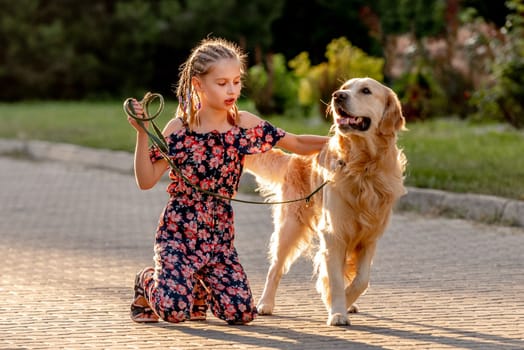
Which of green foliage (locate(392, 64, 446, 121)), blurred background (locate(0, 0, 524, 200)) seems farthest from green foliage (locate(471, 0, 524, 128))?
green foliage (locate(392, 64, 446, 121))

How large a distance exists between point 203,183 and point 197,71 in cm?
57

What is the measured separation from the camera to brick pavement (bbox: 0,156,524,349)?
503 centimetres

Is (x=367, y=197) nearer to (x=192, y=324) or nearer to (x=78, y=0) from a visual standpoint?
(x=192, y=324)

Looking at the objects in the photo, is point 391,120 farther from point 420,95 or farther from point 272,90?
point 272,90

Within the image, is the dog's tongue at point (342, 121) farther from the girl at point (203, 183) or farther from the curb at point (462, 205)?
the curb at point (462, 205)

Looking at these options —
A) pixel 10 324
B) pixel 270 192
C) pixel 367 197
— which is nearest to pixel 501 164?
pixel 270 192

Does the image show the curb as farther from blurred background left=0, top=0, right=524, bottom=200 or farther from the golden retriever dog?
the golden retriever dog

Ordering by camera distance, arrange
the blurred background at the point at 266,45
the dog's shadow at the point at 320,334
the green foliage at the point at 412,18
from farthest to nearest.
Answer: the green foliage at the point at 412,18, the blurred background at the point at 266,45, the dog's shadow at the point at 320,334

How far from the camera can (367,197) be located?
17.8 feet

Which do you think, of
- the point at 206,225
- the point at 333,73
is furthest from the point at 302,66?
the point at 206,225

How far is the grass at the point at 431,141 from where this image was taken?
9578 millimetres

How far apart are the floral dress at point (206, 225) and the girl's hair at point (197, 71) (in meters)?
0.09

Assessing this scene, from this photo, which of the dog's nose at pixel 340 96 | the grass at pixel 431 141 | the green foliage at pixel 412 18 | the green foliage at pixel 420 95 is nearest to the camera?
the dog's nose at pixel 340 96

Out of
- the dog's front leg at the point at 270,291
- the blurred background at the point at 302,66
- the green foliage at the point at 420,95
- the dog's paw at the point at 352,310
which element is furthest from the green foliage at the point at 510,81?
the dog's paw at the point at 352,310
